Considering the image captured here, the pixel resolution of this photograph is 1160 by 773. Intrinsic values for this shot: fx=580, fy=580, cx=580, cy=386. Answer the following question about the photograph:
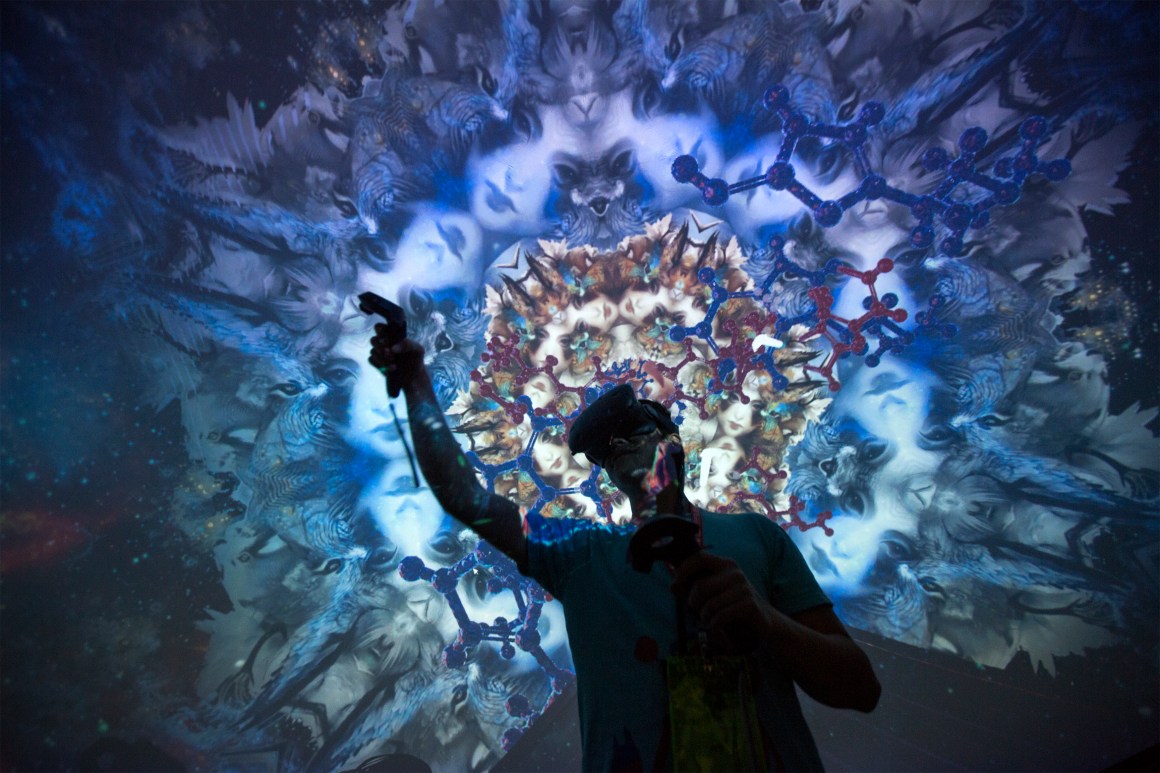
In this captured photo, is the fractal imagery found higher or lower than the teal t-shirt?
higher

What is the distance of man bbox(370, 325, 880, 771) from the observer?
42.8 inches

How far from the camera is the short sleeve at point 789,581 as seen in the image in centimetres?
132

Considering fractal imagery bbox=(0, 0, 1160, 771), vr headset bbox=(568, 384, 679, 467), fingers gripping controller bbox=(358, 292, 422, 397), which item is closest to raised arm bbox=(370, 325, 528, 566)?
fingers gripping controller bbox=(358, 292, 422, 397)

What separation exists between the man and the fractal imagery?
2.61 m

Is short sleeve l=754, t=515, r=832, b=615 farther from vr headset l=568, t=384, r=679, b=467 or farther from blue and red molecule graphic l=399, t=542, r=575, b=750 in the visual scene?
blue and red molecule graphic l=399, t=542, r=575, b=750

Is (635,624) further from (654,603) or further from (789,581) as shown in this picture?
(789,581)

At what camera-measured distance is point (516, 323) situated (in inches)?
191

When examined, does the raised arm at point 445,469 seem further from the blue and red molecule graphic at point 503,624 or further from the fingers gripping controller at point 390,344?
the blue and red molecule graphic at point 503,624

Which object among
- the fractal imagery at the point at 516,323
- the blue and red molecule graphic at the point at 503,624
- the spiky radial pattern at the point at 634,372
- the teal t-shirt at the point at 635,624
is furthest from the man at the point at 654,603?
the blue and red molecule graphic at the point at 503,624

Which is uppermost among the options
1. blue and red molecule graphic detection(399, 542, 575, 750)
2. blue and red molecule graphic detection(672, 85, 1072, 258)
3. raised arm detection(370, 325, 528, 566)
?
blue and red molecule graphic detection(672, 85, 1072, 258)

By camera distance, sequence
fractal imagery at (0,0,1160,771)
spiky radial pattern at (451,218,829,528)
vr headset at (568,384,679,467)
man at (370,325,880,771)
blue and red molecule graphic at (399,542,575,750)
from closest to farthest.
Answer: man at (370,325,880,771)
vr headset at (568,384,679,467)
fractal imagery at (0,0,1160,771)
spiky radial pattern at (451,218,829,528)
blue and red molecule graphic at (399,542,575,750)

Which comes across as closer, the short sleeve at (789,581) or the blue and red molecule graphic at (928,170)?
the short sleeve at (789,581)

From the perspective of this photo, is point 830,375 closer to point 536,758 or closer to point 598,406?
point 598,406

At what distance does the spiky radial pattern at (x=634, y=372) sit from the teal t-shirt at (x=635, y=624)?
3.31m
